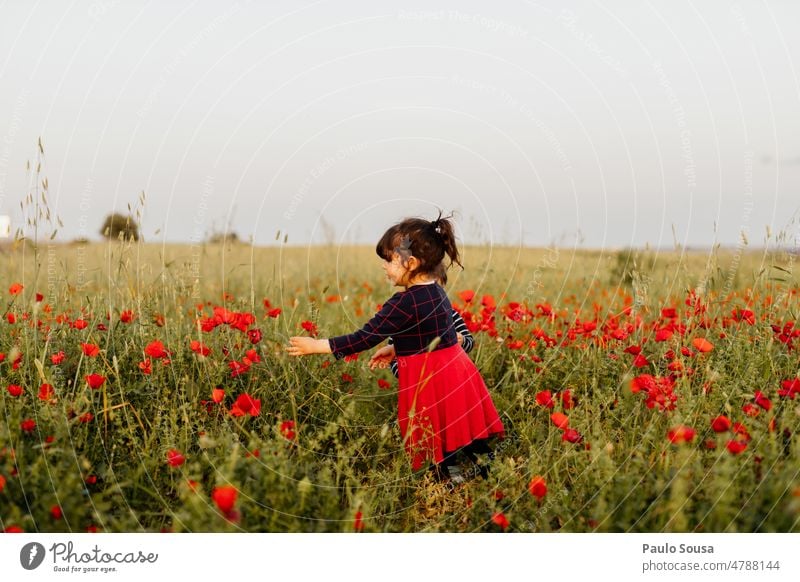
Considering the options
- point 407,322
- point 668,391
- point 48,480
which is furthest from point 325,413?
point 668,391

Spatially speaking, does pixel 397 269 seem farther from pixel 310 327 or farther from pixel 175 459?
pixel 175 459

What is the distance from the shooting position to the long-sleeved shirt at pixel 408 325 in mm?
2893

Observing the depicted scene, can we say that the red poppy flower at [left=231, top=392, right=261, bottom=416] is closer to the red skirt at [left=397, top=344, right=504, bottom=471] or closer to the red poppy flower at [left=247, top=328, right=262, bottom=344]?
the red poppy flower at [left=247, top=328, right=262, bottom=344]

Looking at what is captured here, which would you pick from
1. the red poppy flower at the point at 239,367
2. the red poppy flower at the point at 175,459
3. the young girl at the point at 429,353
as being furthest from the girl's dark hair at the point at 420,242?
the red poppy flower at the point at 175,459

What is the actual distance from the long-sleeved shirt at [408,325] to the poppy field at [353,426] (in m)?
0.29

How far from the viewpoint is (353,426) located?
3.11 meters

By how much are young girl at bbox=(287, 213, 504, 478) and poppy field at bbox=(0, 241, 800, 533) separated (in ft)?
0.53

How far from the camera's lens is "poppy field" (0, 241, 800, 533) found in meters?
2.31

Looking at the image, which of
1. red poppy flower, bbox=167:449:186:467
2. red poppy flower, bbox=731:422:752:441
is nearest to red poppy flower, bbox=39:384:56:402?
red poppy flower, bbox=167:449:186:467

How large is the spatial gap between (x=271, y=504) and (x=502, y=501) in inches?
36.3

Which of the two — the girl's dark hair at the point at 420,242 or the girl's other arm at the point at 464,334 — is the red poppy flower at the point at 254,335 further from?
the girl's other arm at the point at 464,334

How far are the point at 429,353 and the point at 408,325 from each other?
155 millimetres

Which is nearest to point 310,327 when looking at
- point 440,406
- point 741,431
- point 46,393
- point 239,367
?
point 239,367

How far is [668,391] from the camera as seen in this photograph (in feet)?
9.11
